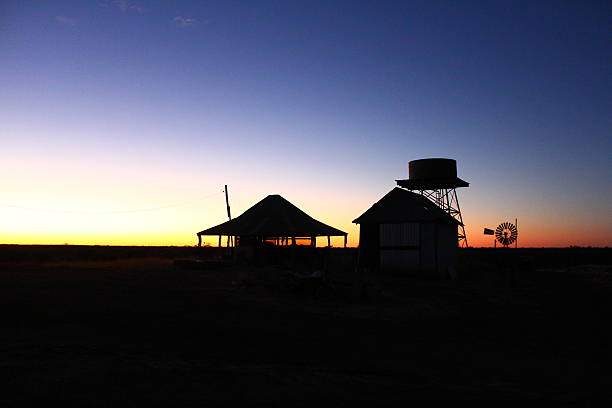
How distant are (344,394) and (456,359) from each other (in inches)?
123

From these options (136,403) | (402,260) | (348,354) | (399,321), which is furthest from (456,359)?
(402,260)

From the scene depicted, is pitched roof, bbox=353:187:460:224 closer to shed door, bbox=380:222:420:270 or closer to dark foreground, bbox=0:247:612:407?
shed door, bbox=380:222:420:270

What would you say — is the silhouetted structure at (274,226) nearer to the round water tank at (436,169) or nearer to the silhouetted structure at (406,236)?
the silhouetted structure at (406,236)

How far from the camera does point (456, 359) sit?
856cm

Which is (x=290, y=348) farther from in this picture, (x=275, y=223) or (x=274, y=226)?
(x=275, y=223)

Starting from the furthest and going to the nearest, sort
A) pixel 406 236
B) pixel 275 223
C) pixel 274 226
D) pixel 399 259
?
pixel 275 223
pixel 274 226
pixel 399 259
pixel 406 236

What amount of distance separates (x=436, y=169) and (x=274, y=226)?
14.5 metres

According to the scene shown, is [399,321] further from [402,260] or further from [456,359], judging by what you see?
[402,260]

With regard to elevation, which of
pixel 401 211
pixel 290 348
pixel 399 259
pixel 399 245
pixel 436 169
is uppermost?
pixel 436 169

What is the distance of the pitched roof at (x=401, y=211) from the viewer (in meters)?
27.4

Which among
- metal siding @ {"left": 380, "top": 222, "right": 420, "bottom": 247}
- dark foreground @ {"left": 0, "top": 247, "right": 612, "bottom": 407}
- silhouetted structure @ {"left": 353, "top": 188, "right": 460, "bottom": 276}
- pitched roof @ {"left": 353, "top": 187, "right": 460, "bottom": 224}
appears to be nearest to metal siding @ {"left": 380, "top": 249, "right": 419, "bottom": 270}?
silhouetted structure @ {"left": 353, "top": 188, "right": 460, "bottom": 276}

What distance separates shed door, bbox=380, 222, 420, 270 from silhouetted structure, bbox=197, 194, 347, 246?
3.34m

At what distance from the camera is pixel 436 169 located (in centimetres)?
3634

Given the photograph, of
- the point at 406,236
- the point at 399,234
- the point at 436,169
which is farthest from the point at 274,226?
the point at 436,169
